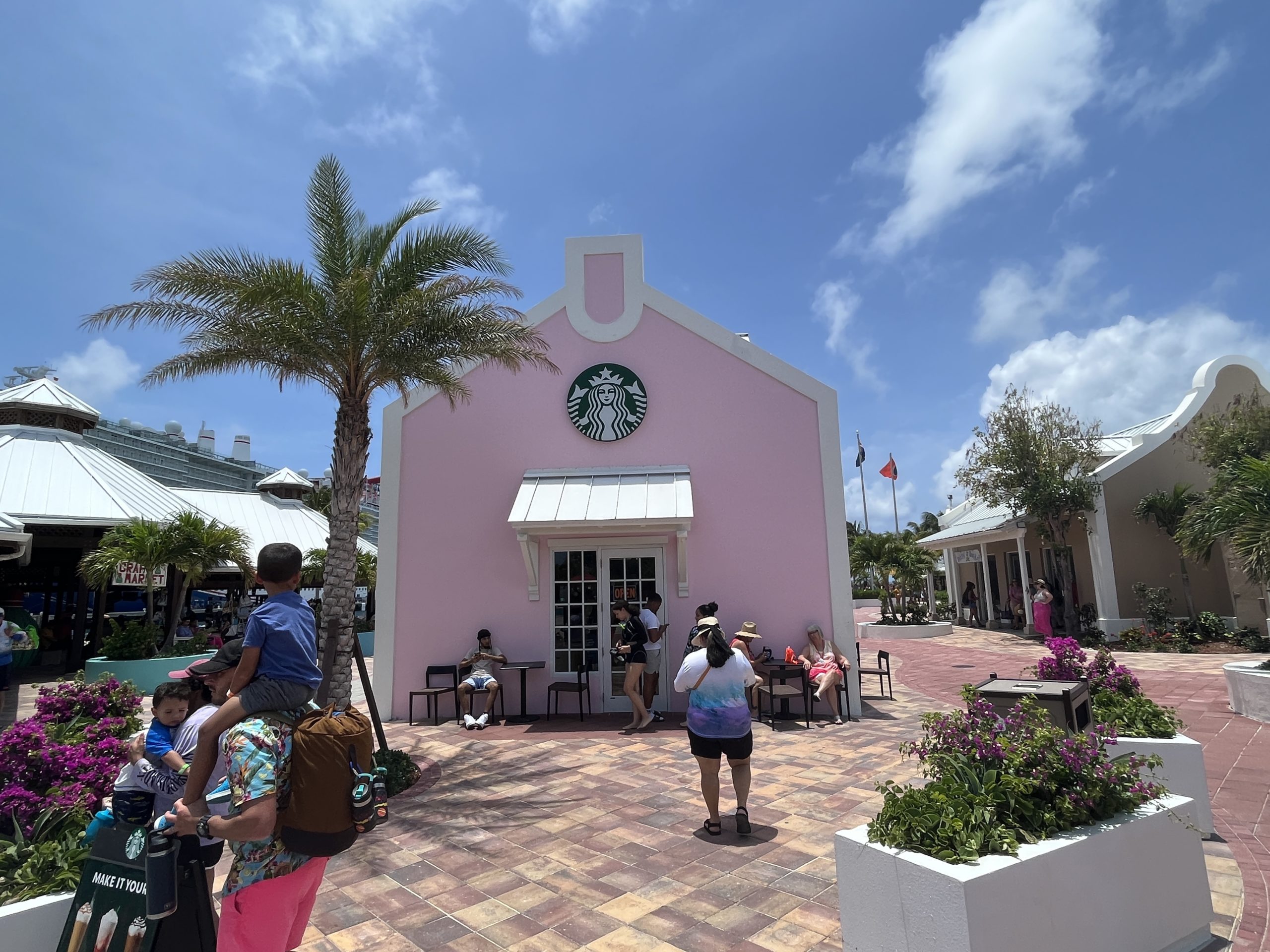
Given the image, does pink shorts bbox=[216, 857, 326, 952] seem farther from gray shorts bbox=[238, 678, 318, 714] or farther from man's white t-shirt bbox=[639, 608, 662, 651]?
man's white t-shirt bbox=[639, 608, 662, 651]

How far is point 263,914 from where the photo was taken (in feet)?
7.36

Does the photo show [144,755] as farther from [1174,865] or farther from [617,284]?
[617,284]

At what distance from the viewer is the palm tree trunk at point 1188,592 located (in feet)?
51.2

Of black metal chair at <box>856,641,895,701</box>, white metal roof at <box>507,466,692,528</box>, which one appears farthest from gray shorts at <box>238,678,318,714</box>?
black metal chair at <box>856,641,895,701</box>

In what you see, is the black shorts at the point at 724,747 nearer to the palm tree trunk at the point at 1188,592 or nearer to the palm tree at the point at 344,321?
the palm tree at the point at 344,321

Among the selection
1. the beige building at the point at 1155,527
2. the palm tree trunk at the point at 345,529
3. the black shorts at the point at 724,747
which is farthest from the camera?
the beige building at the point at 1155,527

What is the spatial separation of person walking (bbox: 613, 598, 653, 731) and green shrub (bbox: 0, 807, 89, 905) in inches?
225

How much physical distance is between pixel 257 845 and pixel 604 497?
23.5 ft

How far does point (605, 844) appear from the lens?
469cm

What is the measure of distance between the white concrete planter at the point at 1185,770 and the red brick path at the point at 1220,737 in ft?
0.88

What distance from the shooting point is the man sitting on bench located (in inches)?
348

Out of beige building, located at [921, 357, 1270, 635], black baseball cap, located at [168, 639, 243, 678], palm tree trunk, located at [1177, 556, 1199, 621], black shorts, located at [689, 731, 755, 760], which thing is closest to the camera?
black baseball cap, located at [168, 639, 243, 678]

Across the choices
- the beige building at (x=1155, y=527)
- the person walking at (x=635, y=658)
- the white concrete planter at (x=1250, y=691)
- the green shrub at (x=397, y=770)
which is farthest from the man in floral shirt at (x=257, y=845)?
the beige building at (x=1155, y=527)

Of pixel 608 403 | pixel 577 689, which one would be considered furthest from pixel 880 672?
pixel 608 403
